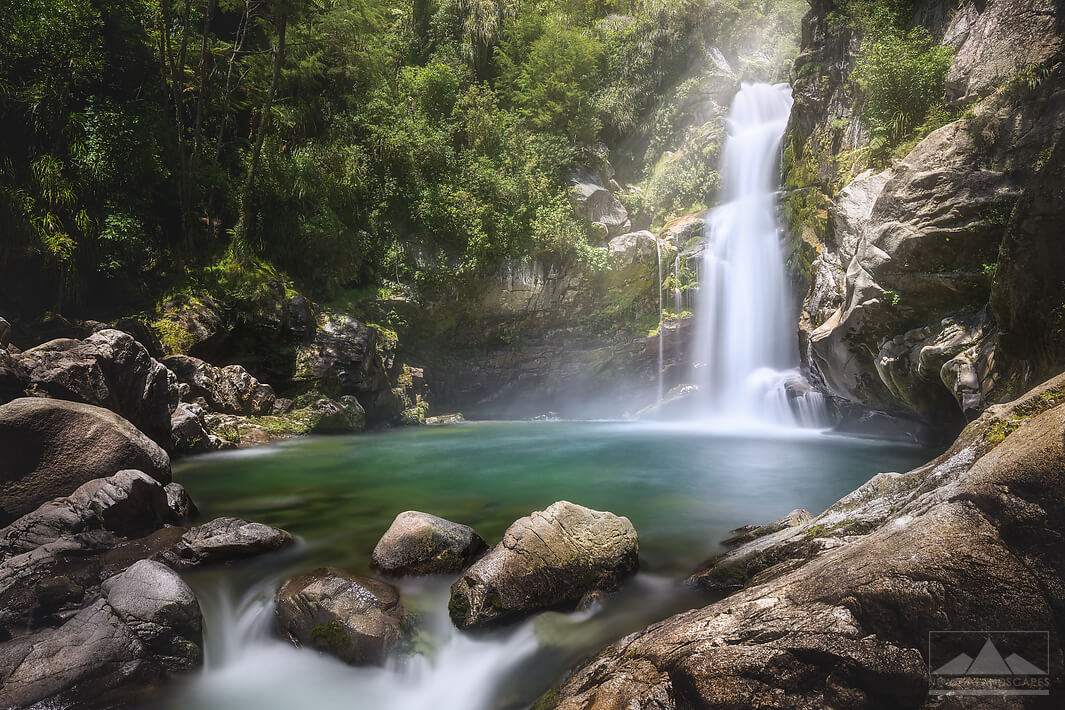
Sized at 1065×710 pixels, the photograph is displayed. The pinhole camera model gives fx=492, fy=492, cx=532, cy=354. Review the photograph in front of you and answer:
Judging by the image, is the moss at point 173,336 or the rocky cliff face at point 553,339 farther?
the rocky cliff face at point 553,339

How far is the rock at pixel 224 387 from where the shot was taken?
422 inches

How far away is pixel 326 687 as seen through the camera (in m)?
3.33

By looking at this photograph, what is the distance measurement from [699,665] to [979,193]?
8008mm

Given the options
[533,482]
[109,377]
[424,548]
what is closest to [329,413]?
[109,377]

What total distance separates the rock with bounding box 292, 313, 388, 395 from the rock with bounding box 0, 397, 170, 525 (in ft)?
24.2

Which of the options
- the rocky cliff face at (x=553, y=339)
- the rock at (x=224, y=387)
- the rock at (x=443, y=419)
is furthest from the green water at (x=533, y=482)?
the rocky cliff face at (x=553, y=339)

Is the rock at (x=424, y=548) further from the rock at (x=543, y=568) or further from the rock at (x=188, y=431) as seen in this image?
the rock at (x=188, y=431)

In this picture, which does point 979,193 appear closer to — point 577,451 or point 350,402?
point 577,451

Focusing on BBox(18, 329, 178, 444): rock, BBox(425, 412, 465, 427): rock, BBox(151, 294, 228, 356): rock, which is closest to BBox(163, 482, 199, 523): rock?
BBox(18, 329, 178, 444): rock

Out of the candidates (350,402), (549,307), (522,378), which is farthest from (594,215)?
(350,402)

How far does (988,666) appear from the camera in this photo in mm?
2244

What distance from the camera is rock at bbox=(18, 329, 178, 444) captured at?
6676 mm

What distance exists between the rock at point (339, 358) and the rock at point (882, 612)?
1196cm

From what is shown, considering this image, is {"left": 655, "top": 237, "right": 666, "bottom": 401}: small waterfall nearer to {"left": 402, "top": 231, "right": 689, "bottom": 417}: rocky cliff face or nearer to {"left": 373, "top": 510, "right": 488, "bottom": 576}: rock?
{"left": 402, "top": 231, "right": 689, "bottom": 417}: rocky cliff face
